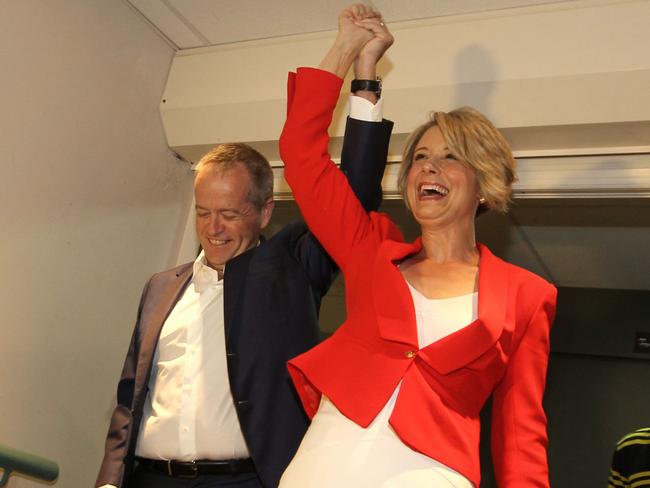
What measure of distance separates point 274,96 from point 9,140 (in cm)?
80

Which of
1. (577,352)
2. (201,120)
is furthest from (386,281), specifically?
(577,352)

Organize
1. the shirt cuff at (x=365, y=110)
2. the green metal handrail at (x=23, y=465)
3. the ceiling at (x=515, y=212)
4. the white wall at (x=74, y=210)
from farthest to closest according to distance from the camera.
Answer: the ceiling at (x=515, y=212), the white wall at (x=74, y=210), the shirt cuff at (x=365, y=110), the green metal handrail at (x=23, y=465)

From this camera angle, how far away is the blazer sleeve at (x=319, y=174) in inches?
58.1

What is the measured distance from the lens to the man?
1.55 meters

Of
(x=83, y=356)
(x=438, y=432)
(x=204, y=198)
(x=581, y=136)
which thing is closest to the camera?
(x=438, y=432)

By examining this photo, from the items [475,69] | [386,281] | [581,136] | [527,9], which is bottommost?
[386,281]

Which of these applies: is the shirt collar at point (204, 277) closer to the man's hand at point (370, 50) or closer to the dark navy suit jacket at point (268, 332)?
the dark navy suit jacket at point (268, 332)

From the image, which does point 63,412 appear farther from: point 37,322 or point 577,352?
point 577,352

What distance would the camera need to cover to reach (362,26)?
64.9 inches

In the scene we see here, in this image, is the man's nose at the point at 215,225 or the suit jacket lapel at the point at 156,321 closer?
the suit jacket lapel at the point at 156,321

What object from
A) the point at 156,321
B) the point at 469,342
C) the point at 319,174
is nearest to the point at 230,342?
the point at 156,321

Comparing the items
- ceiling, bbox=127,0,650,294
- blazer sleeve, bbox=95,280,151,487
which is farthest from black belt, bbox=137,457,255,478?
ceiling, bbox=127,0,650,294

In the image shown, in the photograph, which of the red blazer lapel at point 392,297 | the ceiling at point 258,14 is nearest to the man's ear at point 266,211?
the red blazer lapel at point 392,297

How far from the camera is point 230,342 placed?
1571mm
